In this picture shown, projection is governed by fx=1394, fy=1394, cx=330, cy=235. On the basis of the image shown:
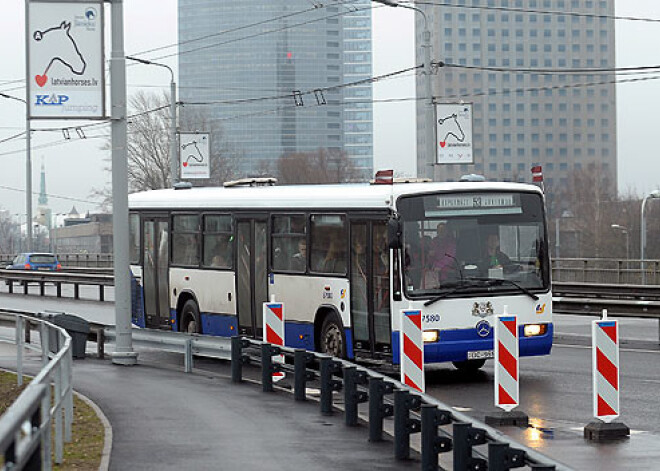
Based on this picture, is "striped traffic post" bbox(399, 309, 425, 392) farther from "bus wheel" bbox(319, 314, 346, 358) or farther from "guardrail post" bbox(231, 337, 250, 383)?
"guardrail post" bbox(231, 337, 250, 383)

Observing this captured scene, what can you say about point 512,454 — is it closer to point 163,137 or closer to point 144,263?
point 144,263

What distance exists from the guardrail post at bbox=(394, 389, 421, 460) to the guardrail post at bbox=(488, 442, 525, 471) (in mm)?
2792

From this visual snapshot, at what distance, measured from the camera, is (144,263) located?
2477 cm

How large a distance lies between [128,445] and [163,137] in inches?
3459

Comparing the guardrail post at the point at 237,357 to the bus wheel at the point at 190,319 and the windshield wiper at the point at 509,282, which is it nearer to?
the windshield wiper at the point at 509,282

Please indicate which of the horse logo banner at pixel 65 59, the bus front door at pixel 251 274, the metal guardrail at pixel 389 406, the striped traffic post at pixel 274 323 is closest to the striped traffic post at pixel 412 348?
the metal guardrail at pixel 389 406

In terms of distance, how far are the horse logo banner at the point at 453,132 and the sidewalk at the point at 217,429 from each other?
15139 mm

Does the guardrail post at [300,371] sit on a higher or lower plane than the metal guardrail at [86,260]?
higher

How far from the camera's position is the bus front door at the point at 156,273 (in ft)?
79.0

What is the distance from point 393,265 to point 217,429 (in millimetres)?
5054

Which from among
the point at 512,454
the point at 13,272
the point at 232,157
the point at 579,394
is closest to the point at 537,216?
the point at 579,394

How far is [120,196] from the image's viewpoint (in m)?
21.1

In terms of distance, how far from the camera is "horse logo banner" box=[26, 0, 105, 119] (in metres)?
19.8

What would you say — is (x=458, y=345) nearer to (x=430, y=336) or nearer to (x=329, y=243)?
(x=430, y=336)
